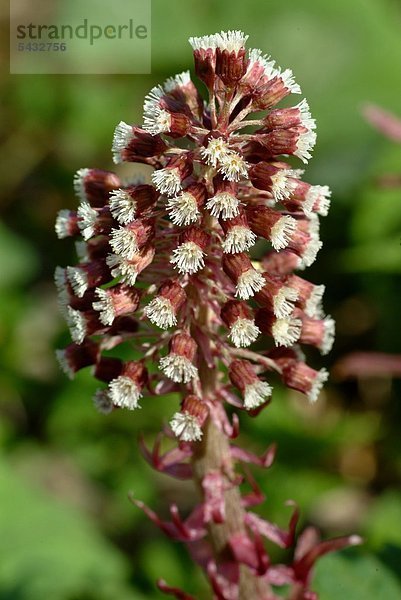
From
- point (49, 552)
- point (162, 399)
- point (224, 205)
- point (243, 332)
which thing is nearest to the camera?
point (224, 205)

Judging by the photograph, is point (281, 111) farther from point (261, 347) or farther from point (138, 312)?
point (261, 347)

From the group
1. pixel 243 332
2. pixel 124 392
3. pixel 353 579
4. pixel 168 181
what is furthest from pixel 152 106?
pixel 353 579

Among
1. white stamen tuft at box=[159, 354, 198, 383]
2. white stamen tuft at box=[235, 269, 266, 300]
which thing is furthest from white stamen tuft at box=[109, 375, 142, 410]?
white stamen tuft at box=[235, 269, 266, 300]

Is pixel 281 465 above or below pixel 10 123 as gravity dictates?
below

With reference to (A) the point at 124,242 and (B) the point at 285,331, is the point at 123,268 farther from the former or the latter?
(B) the point at 285,331

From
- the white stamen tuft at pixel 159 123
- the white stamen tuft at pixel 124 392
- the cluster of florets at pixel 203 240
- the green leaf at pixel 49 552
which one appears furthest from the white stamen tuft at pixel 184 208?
the green leaf at pixel 49 552

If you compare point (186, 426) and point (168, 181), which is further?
point (186, 426)

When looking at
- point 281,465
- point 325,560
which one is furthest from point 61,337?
point 325,560

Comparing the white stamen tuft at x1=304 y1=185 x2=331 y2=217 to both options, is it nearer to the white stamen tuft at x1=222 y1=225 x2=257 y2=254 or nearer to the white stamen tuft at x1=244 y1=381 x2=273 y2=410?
the white stamen tuft at x1=222 y1=225 x2=257 y2=254
